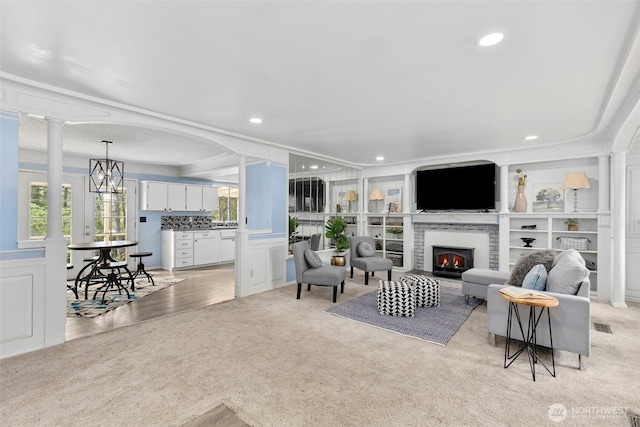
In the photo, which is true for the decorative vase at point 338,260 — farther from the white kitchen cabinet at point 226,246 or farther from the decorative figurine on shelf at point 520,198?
the white kitchen cabinet at point 226,246

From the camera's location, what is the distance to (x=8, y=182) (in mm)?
2689

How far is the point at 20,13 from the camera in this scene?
1770 millimetres

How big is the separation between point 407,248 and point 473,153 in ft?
7.70

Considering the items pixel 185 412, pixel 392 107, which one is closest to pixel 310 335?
pixel 185 412

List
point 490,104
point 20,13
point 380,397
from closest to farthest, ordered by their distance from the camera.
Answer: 1. point 20,13
2. point 380,397
3. point 490,104

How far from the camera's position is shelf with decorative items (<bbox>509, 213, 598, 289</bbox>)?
4816mm

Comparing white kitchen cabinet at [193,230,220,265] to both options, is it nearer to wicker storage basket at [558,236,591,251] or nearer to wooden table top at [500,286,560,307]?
wooden table top at [500,286,560,307]

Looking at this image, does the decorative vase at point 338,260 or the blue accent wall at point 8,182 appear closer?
the blue accent wall at point 8,182

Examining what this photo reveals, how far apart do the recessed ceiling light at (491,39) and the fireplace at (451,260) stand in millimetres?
4576

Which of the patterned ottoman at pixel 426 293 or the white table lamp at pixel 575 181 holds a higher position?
the white table lamp at pixel 575 181

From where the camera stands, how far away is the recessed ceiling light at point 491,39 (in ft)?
6.43

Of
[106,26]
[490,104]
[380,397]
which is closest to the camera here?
[106,26]

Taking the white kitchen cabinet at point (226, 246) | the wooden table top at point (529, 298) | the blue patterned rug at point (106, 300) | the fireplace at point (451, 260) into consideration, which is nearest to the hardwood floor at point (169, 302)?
the blue patterned rug at point (106, 300)

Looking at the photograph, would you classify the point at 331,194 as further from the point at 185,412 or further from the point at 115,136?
the point at 185,412
